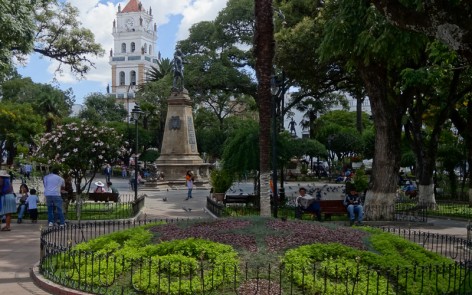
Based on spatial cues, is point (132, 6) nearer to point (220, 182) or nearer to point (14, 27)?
point (220, 182)

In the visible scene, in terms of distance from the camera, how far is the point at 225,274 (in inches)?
302

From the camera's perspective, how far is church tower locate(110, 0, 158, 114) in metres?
117

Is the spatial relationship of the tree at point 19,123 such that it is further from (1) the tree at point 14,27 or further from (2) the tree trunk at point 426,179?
(2) the tree trunk at point 426,179

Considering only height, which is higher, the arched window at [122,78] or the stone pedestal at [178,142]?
the arched window at [122,78]

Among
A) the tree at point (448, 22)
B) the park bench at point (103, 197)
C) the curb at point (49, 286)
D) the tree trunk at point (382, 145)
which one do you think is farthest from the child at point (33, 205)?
the tree at point (448, 22)

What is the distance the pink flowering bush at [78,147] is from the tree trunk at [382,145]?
326 inches

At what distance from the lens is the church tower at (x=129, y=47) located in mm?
116562

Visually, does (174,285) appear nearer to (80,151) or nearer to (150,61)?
(80,151)

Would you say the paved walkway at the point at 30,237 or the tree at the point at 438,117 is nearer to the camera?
the paved walkway at the point at 30,237

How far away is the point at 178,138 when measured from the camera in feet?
115

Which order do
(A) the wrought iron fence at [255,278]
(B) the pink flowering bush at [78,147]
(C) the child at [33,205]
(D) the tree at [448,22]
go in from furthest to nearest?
(B) the pink flowering bush at [78,147]
(C) the child at [33,205]
(A) the wrought iron fence at [255,278]
(D) the tree at [448,22]

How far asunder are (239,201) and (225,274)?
1302 cm

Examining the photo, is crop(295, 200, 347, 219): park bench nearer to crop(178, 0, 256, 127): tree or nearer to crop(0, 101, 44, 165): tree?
crop(178, 0, 256, 127): tree

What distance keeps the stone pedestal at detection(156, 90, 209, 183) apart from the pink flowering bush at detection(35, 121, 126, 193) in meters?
16.2
